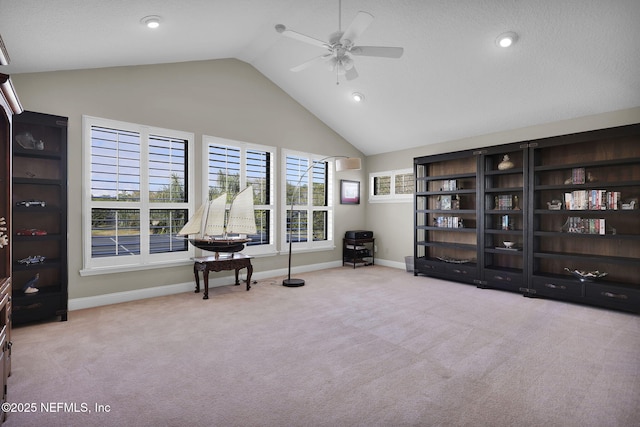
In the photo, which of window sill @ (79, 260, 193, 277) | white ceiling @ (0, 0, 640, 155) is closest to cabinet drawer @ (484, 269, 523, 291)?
white ceiling @ (0, 0, 640, 155)

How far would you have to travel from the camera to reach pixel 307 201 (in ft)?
20.7

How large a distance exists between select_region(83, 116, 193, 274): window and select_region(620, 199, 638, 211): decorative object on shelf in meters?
5.67

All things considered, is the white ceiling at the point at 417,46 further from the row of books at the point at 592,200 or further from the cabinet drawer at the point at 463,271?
the cabinet drawer at the point at 463,271

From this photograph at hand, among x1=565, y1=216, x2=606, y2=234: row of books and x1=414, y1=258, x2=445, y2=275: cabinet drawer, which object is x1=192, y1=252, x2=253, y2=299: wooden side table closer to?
x1=414, y1=258, x2=445, y2=275: cabinet drawer

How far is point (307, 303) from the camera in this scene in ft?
13.8

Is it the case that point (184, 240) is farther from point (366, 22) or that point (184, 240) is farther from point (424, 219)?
point (424, 219)

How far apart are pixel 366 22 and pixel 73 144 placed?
3661mm

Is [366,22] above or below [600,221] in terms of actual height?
above

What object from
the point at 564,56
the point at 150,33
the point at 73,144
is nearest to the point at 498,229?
the point at 564,56

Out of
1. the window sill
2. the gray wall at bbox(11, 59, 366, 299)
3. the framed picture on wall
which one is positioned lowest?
the window sill

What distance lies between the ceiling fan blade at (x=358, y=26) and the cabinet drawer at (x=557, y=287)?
399 cm

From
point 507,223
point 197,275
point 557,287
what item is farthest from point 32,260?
point 557,287

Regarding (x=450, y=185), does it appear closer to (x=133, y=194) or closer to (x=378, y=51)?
(x=378, y=51)

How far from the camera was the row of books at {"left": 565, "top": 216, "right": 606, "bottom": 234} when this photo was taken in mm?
4008
